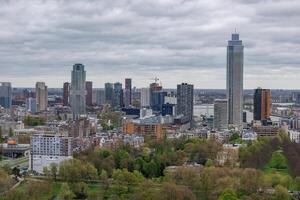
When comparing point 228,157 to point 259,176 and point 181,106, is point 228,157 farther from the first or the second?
point 181,106

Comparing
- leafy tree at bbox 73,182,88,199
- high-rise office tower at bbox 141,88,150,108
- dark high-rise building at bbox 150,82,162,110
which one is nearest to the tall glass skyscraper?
high-rise office tower at bbox 141,88,150,108

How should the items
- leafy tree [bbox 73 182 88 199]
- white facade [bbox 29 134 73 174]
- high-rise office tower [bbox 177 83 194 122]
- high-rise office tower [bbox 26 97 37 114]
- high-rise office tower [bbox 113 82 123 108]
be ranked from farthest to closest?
high-rise office tower [bbox 113 82 123 108], high-rise office tower [bbox 26 97 37 114], high-rise office tower [bbox 177 83 194 122], white facade [bbox 29 134 73 174], leafy tree [bbox 73 182 88 199]

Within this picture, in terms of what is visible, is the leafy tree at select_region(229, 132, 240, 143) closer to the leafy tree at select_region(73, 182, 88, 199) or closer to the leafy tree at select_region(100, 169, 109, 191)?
the leafy tree at select_region(100, 169, 109, 191)

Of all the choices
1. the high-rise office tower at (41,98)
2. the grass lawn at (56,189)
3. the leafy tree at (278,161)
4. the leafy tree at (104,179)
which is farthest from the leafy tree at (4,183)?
the high-rise office tower at (41,98)

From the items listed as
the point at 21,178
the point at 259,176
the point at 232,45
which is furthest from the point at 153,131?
the point at 232,45

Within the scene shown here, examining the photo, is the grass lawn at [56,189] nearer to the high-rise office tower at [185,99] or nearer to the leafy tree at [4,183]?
the leafy tree at [4,183]
